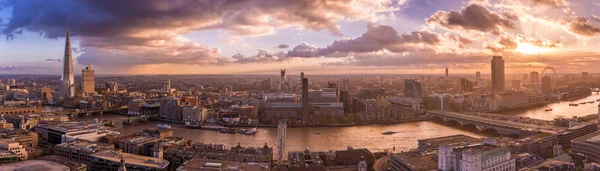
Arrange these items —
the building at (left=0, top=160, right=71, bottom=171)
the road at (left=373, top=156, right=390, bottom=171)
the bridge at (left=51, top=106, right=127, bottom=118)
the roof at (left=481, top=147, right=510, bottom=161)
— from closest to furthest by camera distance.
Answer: the roof at (left=481, top=147, right=510, bottom=161) → the building at (left=0, top=160, right=71, bottom=171) → the road at (left=373, top=156, right=390, bottom=171) → the bridge at (left=51, top=106, right=127, bottom=118)

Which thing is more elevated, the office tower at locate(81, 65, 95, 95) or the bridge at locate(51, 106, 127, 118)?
the office tower at locate(81, 65, 95, 95)

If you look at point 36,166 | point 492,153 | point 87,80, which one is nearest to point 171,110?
point 36,166

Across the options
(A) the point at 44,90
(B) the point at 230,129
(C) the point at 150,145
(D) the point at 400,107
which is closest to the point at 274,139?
(B) the point at 230,129

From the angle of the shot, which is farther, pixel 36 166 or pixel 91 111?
pixel 91 111

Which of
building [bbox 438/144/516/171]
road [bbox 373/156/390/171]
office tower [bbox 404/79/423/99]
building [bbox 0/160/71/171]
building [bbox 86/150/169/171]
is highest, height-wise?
office tower [bbox 404/79/423/99]

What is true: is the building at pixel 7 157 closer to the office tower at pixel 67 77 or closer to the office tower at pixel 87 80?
the office tower at pixel 67 77

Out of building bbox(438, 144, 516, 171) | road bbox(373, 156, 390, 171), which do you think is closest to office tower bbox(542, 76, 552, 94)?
road bbox(373, 156, 390, 171)

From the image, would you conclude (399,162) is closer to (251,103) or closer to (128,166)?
(128,166)

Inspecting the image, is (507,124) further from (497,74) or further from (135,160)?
(497,74)

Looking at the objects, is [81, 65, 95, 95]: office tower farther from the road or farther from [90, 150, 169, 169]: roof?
the road
